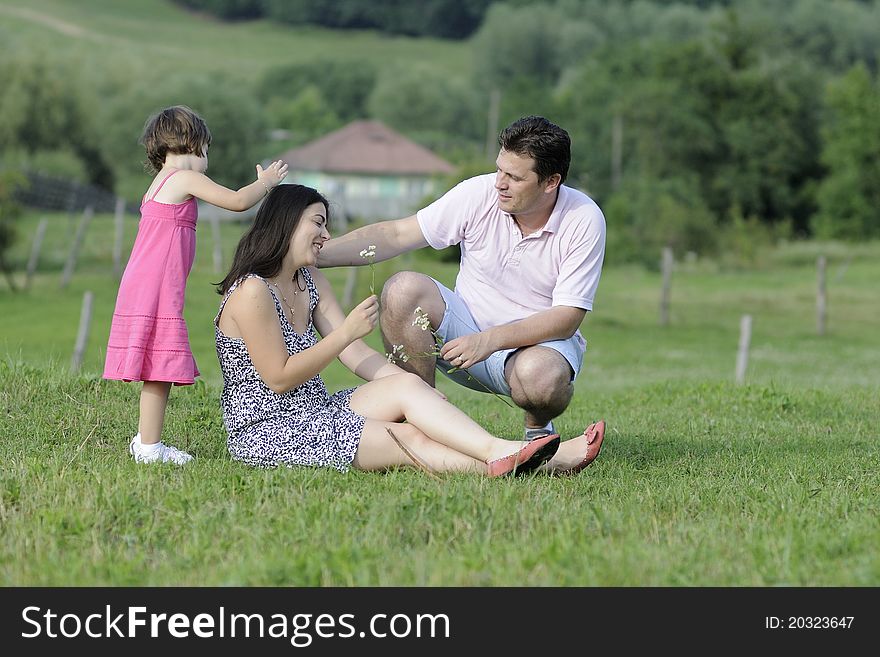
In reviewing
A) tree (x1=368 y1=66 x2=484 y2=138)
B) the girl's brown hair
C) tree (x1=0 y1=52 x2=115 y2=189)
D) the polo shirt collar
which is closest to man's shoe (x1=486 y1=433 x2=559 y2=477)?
the polo shirt collar

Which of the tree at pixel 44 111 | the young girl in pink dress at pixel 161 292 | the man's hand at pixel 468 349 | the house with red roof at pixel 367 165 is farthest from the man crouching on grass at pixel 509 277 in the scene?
the house with red roof at pixel 367 165

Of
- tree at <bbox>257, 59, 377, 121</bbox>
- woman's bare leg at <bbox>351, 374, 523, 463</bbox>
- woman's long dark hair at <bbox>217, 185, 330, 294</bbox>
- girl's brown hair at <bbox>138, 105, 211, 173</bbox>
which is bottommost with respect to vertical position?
woman's bare leg at <bbox>351, 374, 523, 463</bbox>

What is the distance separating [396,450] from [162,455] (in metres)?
1.18

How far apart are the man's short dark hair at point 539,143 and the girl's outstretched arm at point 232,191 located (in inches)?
45.4

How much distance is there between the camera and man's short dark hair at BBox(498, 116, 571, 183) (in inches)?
232

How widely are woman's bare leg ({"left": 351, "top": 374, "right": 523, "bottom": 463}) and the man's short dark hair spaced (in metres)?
1.27

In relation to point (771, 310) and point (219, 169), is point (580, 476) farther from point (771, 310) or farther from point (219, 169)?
point (219, 169)

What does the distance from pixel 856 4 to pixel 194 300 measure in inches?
3608

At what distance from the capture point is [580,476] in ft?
18.3

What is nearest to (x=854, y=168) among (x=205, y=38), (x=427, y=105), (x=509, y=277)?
(x=427, y=105)

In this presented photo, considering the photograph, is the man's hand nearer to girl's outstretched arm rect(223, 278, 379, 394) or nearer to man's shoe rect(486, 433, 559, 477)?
girl's outstretched arm rect(223, 278, 379, 394)

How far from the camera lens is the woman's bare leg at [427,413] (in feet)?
17.4
